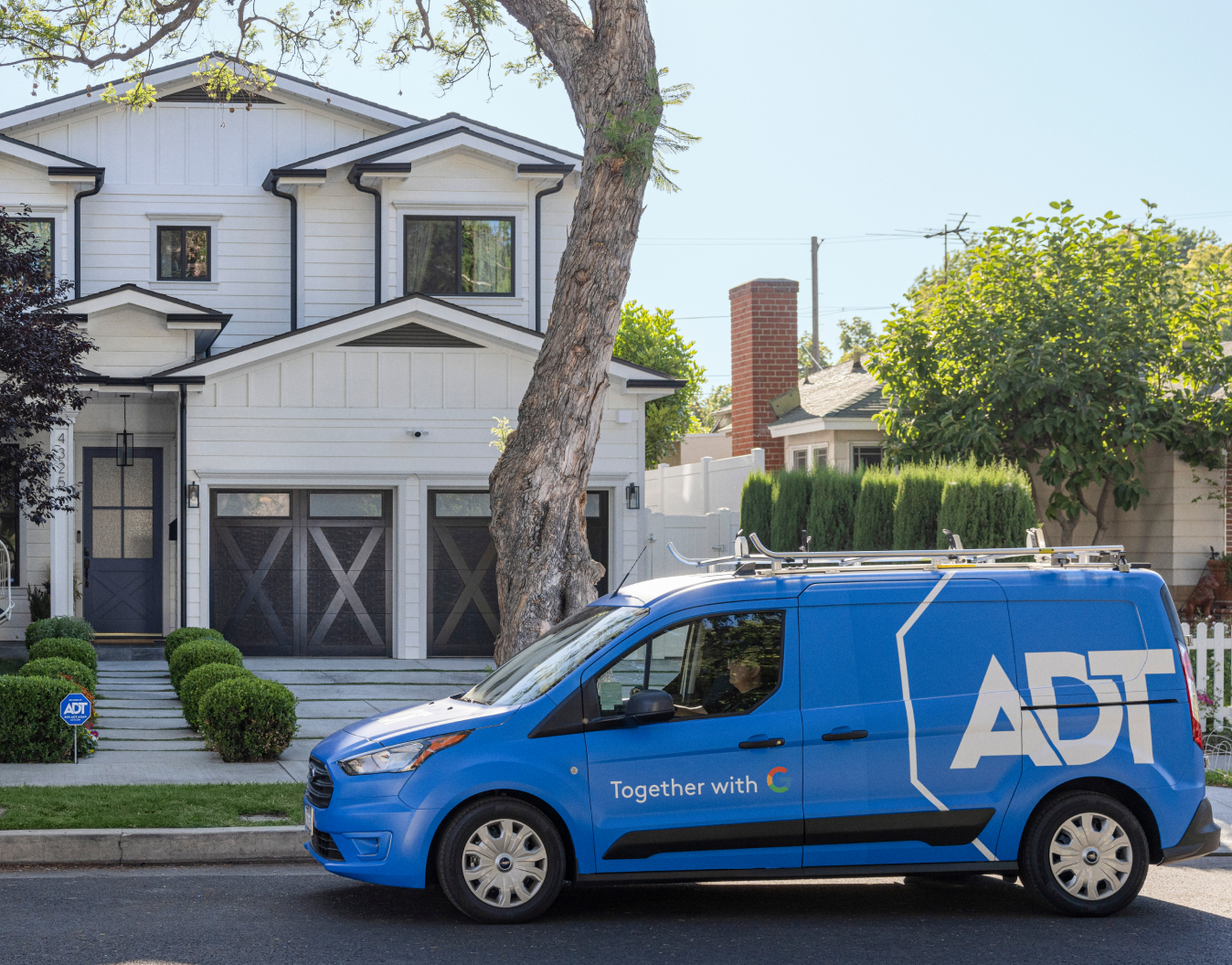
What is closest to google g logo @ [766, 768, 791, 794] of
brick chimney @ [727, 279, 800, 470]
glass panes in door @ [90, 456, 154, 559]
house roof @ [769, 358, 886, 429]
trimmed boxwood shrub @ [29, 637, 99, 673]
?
trimmed boxwood shrub @ [29, 637, 99, 673]

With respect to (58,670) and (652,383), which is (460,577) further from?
(58,670)

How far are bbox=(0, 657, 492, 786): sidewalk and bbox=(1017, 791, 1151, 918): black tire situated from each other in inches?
219

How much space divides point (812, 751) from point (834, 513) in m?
9.11

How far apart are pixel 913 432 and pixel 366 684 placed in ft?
26.1

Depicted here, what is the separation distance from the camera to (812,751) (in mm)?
6691

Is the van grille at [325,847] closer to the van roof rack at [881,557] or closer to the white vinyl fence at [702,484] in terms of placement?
the van roof rack at [881,557]

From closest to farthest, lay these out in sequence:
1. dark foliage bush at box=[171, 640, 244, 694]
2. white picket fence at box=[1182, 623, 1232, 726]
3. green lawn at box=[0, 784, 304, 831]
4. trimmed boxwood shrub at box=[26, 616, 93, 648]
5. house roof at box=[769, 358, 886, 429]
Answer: green lawn at box=[0, 784, 304, 831], white picket fence at box=[1182, 623, 1232, 726], dark foliage bush at box=[171, 640, 244, 694], trimmed boxwood shrub at box=[26, 616, 93, 648], house roof at box=[769, 358, 886, 429]

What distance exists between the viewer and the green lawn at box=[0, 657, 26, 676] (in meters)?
15.4

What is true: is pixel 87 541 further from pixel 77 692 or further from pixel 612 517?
pixel 77 692

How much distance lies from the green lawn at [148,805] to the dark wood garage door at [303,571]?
8.10m

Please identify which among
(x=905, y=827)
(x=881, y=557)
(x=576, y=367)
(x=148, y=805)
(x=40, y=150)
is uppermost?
(x=40, y=150)

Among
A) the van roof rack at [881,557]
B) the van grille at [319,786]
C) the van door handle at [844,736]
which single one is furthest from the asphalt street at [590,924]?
the van roof rack at [881,557]

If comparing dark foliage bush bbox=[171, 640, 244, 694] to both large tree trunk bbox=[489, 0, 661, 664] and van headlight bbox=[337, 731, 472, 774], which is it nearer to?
large tree trunk bbox=[489, 0, 661, 664]

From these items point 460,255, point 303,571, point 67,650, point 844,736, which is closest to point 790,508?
point 303,571
